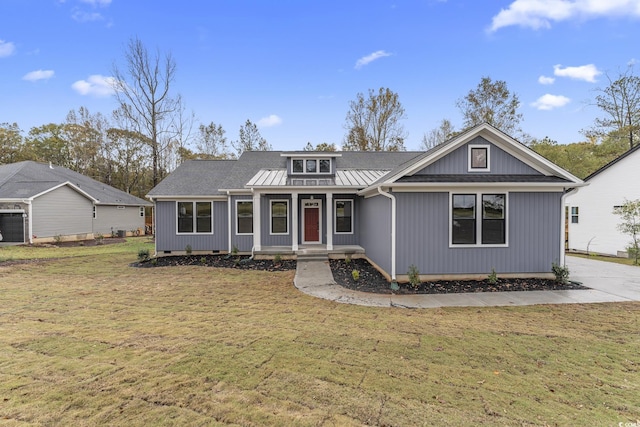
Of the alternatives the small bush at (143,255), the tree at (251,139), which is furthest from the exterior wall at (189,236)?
the tree at (251,139)

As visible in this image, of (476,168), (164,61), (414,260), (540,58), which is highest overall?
(164,61)

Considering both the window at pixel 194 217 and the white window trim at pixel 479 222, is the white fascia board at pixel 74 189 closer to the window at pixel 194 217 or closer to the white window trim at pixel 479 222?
the window at pixel 194 217

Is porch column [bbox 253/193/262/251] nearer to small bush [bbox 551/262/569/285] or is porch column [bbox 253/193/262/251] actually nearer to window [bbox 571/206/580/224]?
small bush [bbox 551/262/569/285]

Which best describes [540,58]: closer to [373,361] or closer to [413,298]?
[413,298]

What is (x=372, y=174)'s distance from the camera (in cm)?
1469

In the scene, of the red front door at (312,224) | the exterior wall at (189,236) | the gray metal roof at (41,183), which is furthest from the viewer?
the gray metal roof at (41,183)

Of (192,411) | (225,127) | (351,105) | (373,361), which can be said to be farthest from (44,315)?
(225,127)

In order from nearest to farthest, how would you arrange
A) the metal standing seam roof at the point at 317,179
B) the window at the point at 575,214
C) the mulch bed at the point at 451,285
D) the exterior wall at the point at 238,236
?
the mulch bed at the point at 451,285, the metal standing seam roof at the point at 317,179, the exterior wall at the point at 238,236, the window at the point at 575,214

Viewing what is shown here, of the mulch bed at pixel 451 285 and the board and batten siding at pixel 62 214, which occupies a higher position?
the board and batten siding at pixel 62 214

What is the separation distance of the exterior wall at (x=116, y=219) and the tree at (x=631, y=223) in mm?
33588

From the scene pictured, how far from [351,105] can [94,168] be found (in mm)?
31873

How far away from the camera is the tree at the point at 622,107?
72.2 ft

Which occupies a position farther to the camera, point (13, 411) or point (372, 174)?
point (372, 174)

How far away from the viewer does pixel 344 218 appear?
13930 mm
